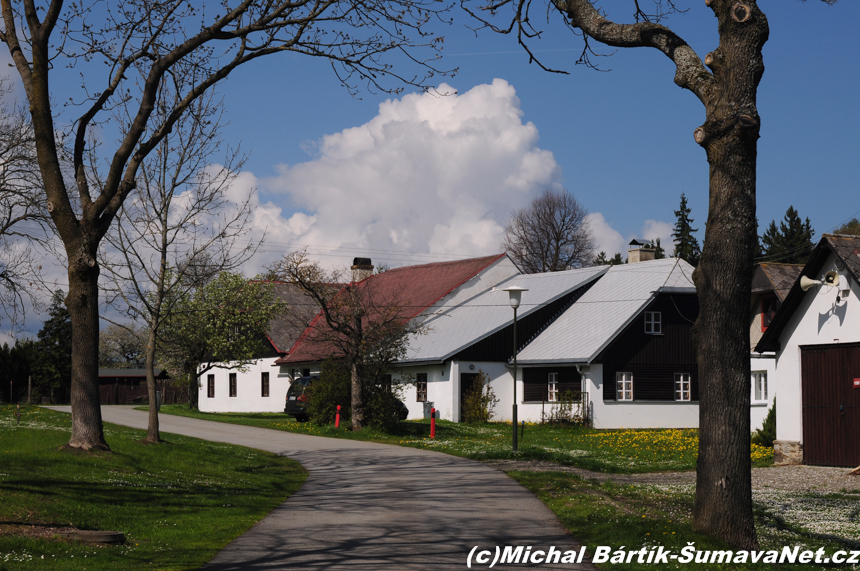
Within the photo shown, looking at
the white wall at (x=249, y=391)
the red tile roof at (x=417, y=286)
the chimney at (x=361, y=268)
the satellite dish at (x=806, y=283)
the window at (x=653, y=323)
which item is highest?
the chimney at (x=361, y=268)

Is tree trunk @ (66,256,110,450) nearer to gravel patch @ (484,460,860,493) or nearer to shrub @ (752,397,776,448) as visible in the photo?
gravel patch @ (484,460,860,493)

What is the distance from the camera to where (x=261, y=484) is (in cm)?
1478

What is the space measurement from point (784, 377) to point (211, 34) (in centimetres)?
1482

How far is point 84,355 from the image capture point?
47.4 ft

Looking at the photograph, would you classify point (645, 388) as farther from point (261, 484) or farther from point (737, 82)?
point (737, 82)

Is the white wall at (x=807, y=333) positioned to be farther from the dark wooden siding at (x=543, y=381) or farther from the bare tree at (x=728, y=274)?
the dark wooden siding at (x=543, y=381)

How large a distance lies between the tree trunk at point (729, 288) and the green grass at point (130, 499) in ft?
17.1

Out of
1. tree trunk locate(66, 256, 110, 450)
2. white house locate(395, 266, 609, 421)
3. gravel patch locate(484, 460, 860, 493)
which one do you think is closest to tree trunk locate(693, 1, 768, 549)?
gravel patch locate(484, 460, 860, 493)

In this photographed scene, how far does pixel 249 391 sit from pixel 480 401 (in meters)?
21.0

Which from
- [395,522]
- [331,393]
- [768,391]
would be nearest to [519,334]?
[768,391]

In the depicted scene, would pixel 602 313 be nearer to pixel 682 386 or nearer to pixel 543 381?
pixel 543 381

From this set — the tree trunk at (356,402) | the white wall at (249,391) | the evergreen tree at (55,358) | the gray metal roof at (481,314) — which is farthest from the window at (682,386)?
the evergreen tree at (55,358)

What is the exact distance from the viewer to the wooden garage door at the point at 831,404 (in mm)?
17969

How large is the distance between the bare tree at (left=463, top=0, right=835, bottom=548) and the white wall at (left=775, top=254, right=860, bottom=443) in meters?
10.8
